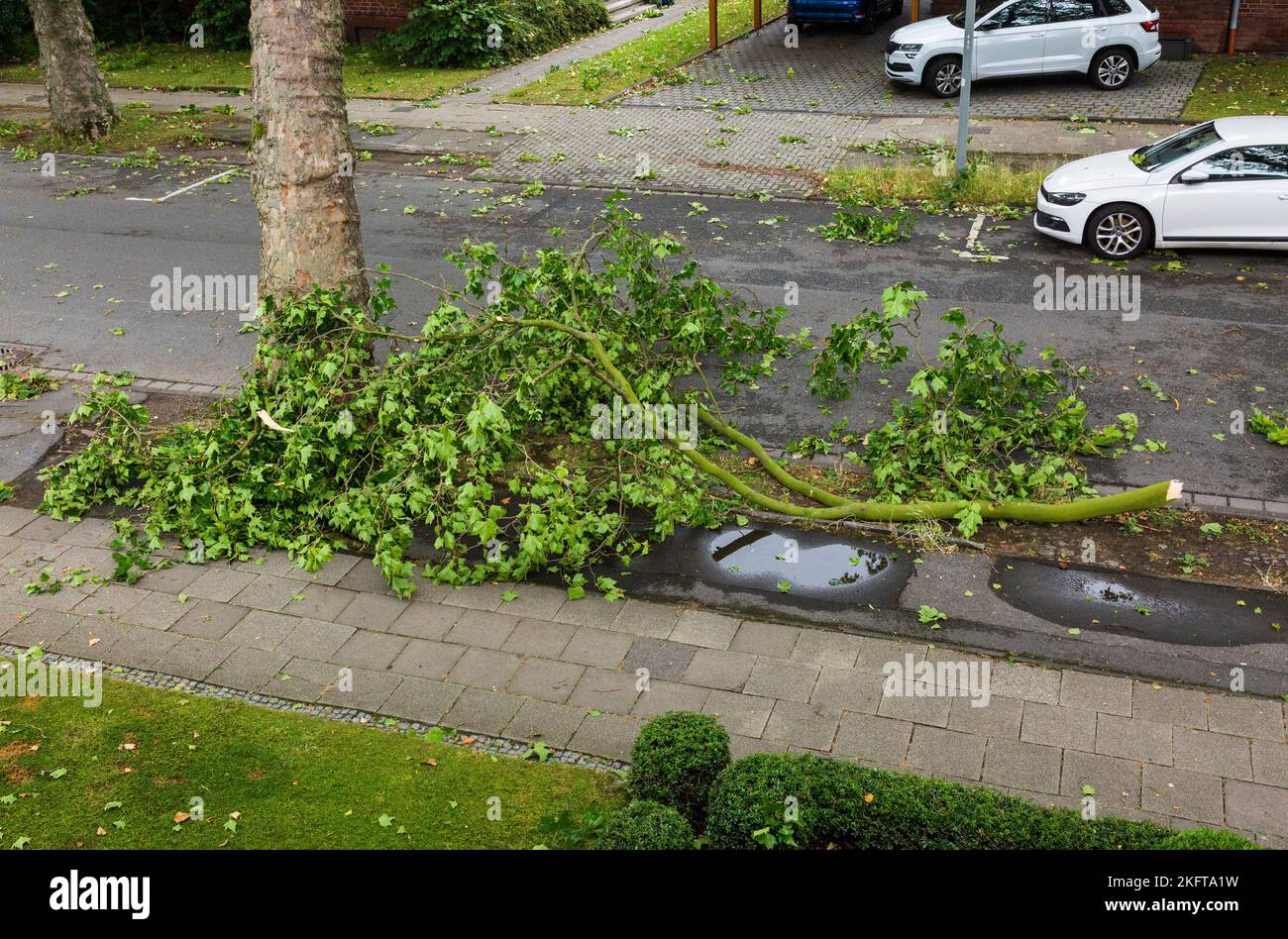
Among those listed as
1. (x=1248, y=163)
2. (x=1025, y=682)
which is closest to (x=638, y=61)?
(x=1248, y=163)

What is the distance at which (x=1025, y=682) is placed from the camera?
6.96 meters

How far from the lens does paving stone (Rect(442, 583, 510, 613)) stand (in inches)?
313

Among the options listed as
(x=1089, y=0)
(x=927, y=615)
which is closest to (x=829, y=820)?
(x=927, y=615)

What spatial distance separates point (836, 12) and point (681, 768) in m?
24.1

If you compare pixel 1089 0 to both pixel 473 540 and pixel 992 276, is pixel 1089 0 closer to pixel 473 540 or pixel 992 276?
pixel 992 276

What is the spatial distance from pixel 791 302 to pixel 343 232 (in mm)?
5305

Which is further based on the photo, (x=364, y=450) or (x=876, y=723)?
(x=364, y=450)

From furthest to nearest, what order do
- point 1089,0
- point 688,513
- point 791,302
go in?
point 1089,0
point 791,302
point 688,513

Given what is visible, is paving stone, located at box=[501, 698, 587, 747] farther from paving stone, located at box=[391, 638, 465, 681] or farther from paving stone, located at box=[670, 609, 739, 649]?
paving stone, located at box=[670, 609, 739, 649]

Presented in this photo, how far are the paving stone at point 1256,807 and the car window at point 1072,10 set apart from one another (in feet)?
58.8

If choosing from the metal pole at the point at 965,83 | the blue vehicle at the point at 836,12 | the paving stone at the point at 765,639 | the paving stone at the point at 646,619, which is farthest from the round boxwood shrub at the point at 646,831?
the blue vehicle at the point at 836,12

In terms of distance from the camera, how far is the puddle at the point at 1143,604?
7.41 metres

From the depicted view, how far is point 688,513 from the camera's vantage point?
824 cm

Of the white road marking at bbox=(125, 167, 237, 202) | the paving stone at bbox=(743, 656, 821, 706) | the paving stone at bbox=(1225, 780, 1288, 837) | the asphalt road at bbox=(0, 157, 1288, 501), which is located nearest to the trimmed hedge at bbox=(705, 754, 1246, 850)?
the paving stone at bbox=(1225, 780, 1288, 837)
